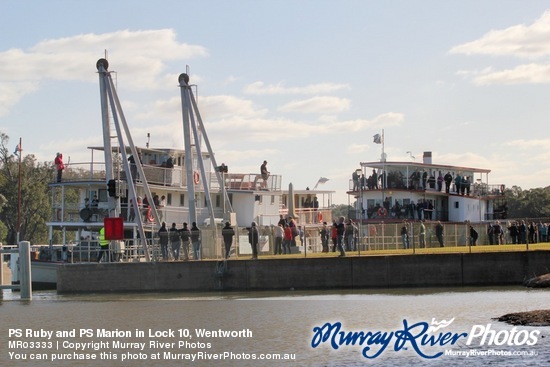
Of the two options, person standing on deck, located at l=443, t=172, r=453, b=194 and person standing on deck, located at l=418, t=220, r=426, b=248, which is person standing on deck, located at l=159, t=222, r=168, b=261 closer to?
person standing on deck, located at l=418, t=220, r=426, b=248

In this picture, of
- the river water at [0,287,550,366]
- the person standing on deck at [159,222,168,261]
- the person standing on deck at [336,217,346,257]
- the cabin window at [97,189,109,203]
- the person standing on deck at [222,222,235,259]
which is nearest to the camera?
the river water at [0,287,550,366]

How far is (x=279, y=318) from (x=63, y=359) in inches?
316

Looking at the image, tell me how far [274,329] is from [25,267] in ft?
47.0

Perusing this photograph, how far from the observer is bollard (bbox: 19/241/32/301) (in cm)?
4088

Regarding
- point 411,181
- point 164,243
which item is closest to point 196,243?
point 164,243

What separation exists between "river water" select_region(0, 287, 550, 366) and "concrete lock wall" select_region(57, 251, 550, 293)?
58.9 inches

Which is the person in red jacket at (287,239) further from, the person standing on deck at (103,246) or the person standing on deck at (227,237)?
the person standing on deck at (103,246)

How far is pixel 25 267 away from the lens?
134 ft

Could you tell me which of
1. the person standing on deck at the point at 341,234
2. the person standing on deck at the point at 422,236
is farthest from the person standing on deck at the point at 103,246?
the person standing on deck at the point at 422,236

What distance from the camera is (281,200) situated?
66000 millimetres

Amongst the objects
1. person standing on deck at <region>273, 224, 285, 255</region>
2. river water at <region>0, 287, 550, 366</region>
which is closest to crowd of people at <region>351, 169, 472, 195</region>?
person standing on deck at <region>273, 224, 285, 255</region>

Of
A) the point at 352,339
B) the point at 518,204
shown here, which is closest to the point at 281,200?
the point at 352,339

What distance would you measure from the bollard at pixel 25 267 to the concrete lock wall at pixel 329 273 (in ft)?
13.5

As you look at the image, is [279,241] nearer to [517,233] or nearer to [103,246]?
[103,246]
